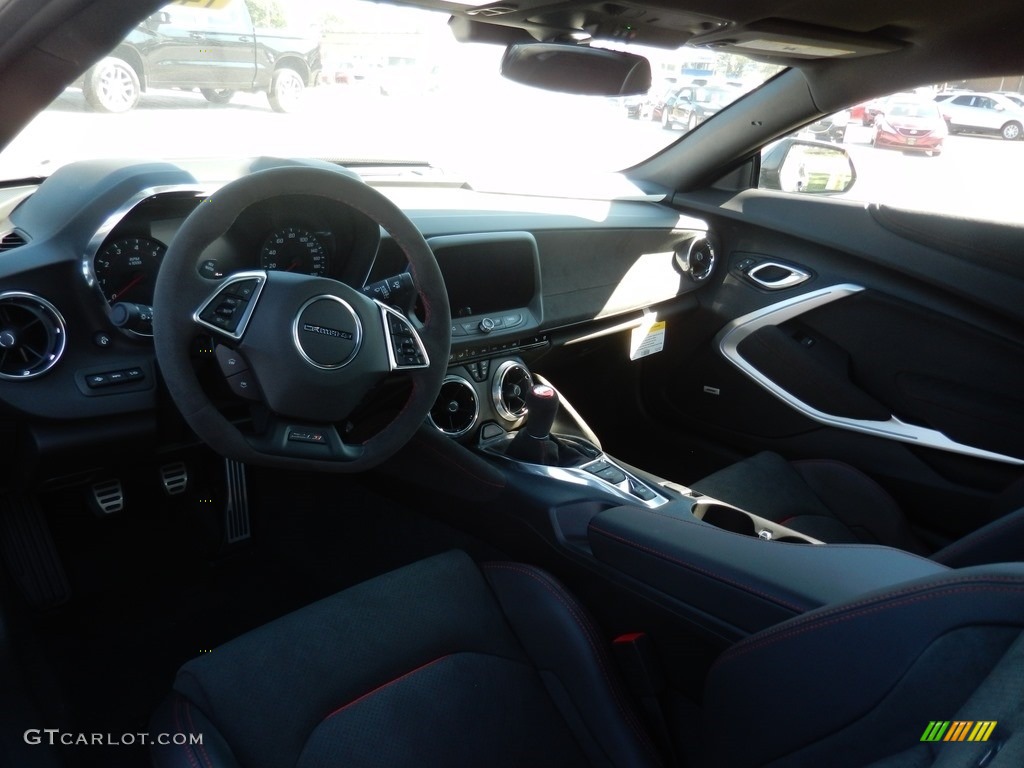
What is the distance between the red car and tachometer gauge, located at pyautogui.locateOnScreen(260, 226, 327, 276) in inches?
75.9

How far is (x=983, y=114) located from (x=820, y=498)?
1.29 meters

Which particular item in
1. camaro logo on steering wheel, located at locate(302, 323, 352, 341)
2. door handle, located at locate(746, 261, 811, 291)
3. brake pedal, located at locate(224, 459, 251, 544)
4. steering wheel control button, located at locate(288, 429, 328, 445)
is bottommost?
brake pedal, located at locate(224, 459, 251, 544)

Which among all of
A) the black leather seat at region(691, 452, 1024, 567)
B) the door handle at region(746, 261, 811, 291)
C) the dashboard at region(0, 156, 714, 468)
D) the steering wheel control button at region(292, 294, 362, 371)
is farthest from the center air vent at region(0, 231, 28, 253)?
the door handle at region(746, 261, 811, 291)

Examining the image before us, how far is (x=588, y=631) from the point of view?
174 cm

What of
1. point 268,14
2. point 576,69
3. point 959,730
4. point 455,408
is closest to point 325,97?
point 268,14

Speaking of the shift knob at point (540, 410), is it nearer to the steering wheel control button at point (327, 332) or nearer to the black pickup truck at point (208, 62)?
the steering wheel control button at point (327, 332)

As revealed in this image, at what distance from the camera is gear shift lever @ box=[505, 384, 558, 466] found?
7.59 feet

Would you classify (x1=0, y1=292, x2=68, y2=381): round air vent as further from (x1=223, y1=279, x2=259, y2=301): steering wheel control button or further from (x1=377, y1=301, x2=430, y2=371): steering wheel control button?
(x1=377, y1=301, x2=430, y2=371): steering wheel control button

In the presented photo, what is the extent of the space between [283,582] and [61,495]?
2.31 feet

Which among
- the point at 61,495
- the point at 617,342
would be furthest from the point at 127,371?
the point at 617,342

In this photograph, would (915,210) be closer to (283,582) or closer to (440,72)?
(440,72)

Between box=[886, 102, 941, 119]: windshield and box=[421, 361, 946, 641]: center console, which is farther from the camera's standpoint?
box=[886, 102, 941, 119]: windshield

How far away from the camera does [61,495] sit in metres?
2.11

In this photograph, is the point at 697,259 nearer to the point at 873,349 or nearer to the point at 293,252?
the point at 873,349
